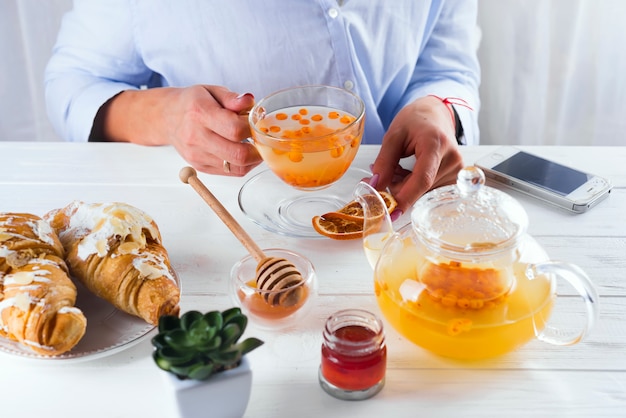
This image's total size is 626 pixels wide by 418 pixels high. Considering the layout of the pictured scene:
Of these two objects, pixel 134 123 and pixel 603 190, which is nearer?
pixel 603 190

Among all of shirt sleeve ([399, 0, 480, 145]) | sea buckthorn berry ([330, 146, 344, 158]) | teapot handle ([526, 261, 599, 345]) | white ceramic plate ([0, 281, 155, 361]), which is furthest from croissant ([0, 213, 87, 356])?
shirt sleeve ([399, 0, 480, 145])

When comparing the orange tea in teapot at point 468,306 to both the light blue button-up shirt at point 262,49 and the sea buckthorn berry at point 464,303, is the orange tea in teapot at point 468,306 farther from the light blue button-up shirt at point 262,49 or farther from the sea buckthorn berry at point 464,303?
the light blue button-up shirt at point 262,49

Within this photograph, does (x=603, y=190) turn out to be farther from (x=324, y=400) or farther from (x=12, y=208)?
(x=12, y=208)

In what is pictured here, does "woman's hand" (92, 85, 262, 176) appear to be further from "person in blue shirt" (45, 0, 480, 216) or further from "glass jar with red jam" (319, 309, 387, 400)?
"glass jar with red jam" (319, 309, 387, 400)

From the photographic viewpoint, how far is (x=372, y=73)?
1.48m

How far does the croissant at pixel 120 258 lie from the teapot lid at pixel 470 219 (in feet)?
1.01

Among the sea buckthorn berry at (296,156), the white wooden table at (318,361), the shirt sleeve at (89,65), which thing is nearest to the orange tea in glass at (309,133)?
the sea buckthorn berry at (296,156)

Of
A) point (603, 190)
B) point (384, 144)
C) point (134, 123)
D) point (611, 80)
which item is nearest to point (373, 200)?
point (384, 144)

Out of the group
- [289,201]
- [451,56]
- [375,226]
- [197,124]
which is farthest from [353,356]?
[451,56]

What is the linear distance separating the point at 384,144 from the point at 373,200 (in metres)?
0.26

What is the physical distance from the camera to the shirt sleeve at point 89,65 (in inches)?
55.5

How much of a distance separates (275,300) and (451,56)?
0.88m

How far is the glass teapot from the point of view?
75 cm

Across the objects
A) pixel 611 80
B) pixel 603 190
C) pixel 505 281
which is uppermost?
pixel 505 281
